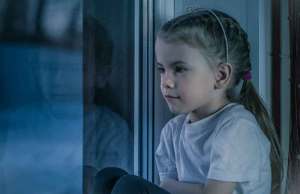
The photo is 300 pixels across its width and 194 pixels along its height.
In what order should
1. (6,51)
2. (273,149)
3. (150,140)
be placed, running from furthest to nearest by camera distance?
(150,140) → (273,149) → (6,51)

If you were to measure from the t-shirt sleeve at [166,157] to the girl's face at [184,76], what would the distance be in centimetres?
15

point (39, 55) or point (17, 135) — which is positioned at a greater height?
point (39, 55)

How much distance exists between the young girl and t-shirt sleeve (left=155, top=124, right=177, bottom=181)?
0.08 feet

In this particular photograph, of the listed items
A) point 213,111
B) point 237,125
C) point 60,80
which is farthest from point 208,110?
point 60,80

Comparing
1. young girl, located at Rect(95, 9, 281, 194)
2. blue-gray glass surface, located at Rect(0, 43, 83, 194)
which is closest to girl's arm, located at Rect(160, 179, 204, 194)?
young girl, located at Rect(95, 9, 281, 194)

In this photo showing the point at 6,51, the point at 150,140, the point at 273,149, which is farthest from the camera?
the point at 150,140

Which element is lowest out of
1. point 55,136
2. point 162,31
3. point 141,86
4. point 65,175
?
point 65,175

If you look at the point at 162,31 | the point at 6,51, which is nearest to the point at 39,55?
the point at 6,51

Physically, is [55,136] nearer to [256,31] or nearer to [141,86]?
[141,86]

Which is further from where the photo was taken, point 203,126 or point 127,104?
point 127,104

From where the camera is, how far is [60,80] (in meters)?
1.24

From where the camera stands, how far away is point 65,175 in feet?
4.20

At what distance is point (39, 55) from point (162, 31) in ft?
1.01

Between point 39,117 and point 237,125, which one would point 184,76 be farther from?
point 39,117
